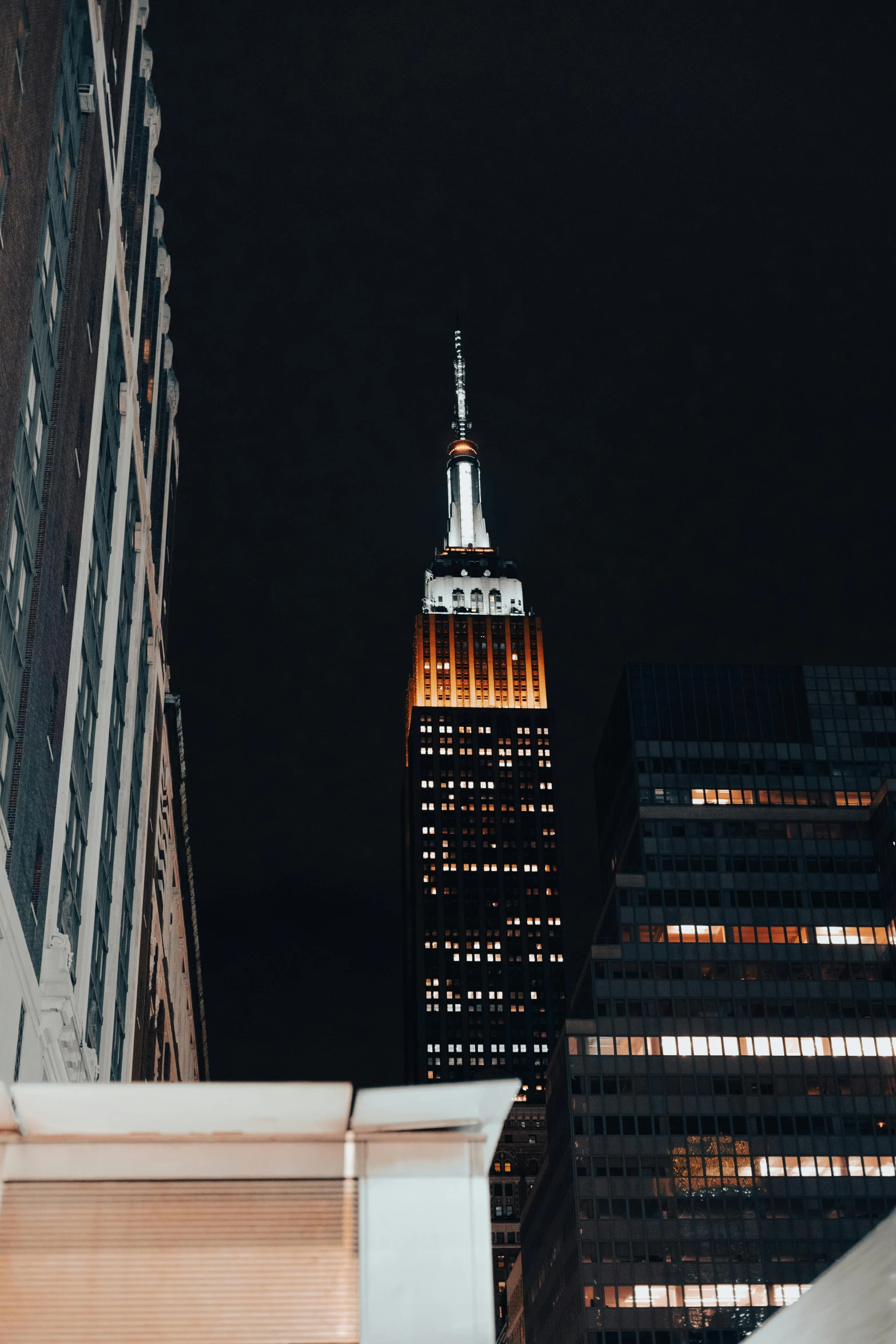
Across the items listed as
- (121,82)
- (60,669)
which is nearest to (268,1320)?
(60,669)

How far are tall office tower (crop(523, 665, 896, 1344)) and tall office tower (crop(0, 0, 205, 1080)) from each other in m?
56.8

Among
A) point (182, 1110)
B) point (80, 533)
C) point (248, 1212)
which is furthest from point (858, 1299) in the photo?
point (80, 533)

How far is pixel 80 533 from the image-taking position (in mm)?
62594

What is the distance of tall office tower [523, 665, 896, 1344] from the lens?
444 ft

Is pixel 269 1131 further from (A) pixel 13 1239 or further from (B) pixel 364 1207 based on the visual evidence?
(A) pixel 13 1239

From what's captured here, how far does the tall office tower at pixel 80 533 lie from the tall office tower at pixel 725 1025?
5676 centimetres

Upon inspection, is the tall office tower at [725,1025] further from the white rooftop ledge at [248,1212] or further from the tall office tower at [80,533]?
the white rooftop ledge at [248,1212]

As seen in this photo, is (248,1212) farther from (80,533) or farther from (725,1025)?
(725,1025)

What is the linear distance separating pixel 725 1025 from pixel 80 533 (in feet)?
341

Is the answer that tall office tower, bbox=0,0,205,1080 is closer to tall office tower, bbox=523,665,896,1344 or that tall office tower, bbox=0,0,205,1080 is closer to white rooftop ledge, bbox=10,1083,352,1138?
white rooftop ledge, bbox=10,1083,352,1138

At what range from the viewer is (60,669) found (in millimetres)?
57156

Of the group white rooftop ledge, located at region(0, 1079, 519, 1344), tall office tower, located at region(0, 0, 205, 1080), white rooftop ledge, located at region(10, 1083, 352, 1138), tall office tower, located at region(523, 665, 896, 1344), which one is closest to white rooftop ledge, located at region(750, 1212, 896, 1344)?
white rooftop ledge, located at region(0, 1079, 519, 1344)

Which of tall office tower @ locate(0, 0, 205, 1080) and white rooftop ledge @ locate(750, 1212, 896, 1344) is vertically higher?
tall office tower @ locate(0, 0, 205, 1080)

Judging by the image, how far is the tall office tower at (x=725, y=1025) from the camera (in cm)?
13525
